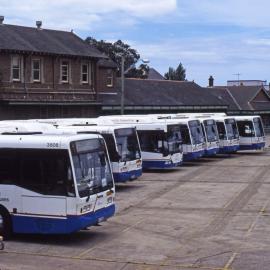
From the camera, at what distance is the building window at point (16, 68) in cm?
4544

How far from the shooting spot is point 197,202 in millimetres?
22141

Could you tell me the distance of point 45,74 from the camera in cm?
4784

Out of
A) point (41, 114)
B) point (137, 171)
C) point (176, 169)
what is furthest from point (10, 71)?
point (137, 171)

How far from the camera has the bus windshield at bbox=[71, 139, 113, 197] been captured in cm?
1480

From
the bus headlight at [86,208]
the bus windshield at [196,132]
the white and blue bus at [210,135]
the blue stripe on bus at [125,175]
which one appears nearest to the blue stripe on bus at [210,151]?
the white and blue bus at [210,135]

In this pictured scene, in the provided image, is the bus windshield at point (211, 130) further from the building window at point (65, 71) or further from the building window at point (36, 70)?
the building window at point (36, 70)

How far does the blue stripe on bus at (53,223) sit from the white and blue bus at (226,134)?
1130 inches

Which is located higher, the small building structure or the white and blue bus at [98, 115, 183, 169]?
the small building structure

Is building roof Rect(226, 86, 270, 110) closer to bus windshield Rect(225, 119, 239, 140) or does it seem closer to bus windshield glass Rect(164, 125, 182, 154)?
bus windshield Rect(225, 119, 239, 140)

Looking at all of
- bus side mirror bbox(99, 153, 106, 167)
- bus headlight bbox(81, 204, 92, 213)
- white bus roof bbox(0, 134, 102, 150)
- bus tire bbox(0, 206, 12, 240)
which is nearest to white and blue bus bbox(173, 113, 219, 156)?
bus side mirror bbox(99, 153, 106, 167)

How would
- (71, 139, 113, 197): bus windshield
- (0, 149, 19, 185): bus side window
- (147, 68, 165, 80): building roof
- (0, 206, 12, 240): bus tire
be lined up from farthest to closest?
(147, 68, 165, 80): building roof, (0, 149, 19, 185): bus side window, (0, 206, 12, 240): bus tire, (71, 139, 113, 197): bus windshield

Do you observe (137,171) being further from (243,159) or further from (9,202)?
(243,159)

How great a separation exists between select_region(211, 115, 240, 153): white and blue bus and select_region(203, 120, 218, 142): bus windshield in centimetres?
171

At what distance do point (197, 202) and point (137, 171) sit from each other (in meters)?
4.95
